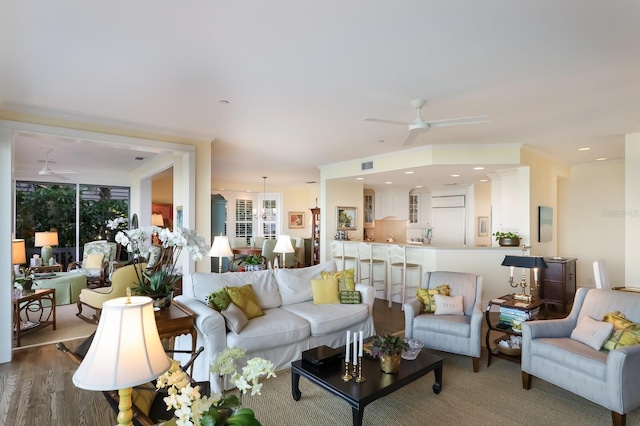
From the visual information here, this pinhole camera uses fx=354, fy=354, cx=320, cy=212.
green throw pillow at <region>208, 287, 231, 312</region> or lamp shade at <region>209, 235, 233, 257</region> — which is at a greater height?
lamp shade at <region>209, 235, 233, 257</region>

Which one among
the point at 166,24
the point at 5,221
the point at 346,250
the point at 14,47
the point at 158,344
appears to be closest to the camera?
the point at 158,344

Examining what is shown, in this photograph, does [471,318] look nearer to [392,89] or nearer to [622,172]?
[392,89]

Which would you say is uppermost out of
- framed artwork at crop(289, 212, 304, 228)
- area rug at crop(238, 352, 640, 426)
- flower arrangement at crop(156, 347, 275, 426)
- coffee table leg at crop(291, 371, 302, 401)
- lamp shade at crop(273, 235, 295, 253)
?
framed artwork at crop(289, 212, 304, 228)

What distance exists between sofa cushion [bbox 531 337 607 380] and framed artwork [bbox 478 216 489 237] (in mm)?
5810

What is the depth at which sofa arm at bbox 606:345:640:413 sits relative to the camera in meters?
2.51

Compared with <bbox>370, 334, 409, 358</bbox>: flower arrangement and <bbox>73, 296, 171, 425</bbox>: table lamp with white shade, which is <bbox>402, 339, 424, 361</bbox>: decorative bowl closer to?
<bbox>370, 334, 409, 358</bbox>: flower arrangement

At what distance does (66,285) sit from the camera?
605 centimetres

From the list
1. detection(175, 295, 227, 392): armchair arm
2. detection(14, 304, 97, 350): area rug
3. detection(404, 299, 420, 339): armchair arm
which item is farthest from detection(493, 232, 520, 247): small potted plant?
detection(14, 304, 97, 350): area rug

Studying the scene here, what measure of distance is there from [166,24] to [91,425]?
9.46ft

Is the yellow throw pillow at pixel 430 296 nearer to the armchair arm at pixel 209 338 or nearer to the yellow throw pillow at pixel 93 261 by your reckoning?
the armchair arm at pixel 209 338

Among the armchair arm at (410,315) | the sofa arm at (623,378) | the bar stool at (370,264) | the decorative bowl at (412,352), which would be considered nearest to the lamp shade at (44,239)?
the bar stool at (370,264)

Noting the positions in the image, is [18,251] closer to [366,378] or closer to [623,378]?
[366,378]

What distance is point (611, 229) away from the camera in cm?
712

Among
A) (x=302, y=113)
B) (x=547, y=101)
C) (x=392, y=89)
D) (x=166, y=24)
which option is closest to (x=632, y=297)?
(x=547, y=101)
